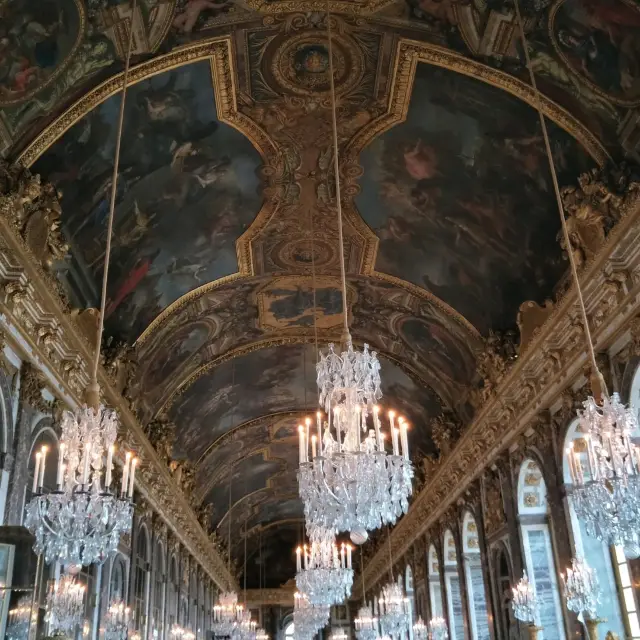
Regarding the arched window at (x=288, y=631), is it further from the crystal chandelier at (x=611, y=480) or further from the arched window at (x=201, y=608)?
the crystal chandelier at (x=611, y=480)

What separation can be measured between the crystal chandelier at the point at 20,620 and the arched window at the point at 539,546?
872cm

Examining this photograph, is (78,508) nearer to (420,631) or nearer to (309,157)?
(309,157)

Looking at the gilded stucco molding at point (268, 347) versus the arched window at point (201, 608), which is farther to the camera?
the arched window at point (201, 608)

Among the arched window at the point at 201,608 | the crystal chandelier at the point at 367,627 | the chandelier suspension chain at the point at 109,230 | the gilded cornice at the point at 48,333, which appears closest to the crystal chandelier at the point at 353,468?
the chandelier suspension chain at the point at 109,230

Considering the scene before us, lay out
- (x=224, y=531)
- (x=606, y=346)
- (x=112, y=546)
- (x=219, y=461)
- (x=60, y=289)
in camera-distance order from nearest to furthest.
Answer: (x=112, y=546)
(x=606, y=346)
(x=60, y=289)
(x=219, y=461)
(x=224, y=531)

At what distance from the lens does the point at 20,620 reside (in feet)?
26.0

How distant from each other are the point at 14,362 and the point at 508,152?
7.93 meters

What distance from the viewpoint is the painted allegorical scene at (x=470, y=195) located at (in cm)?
1059

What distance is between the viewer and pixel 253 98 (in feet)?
36.3

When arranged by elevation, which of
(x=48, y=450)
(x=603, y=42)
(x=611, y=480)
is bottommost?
(x=611, y=480)

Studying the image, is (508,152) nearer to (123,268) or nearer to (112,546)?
(123,268)

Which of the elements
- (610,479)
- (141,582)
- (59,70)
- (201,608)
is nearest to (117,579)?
(141,582)

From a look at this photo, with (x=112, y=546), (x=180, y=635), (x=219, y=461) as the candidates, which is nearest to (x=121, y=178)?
(x=112, y=546)

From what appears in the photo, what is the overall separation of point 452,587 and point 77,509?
16.4 meters
